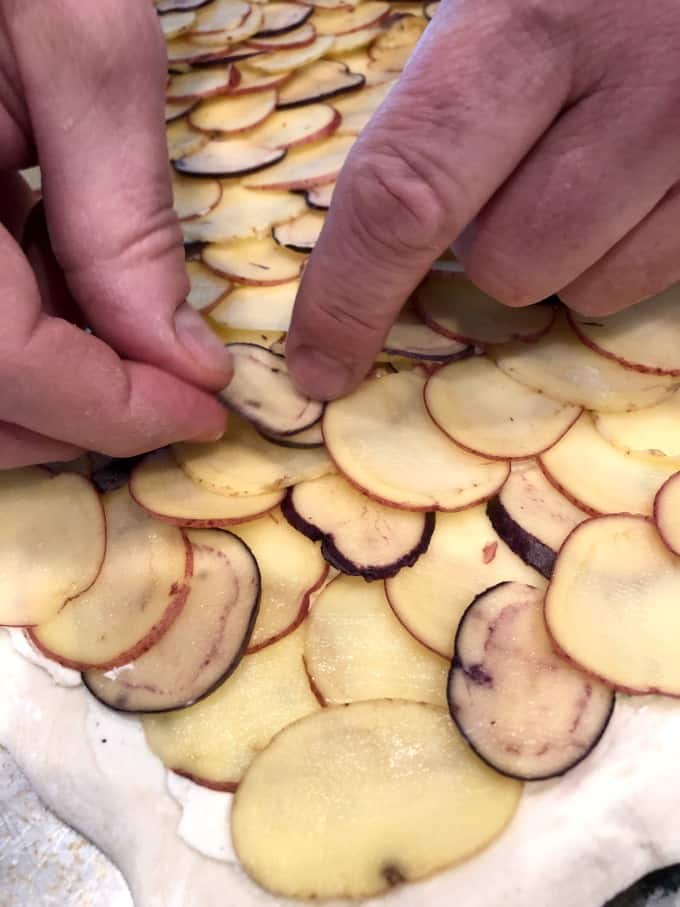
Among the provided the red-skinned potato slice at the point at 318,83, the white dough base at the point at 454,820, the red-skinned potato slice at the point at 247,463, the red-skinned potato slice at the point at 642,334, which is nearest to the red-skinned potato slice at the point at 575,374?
the red-skinned potato slice at the point at 642,334

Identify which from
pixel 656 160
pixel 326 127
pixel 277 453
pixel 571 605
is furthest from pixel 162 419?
pixel 326 127

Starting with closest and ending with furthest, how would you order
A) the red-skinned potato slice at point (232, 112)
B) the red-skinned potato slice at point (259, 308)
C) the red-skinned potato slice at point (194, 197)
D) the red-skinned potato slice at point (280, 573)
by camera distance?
the red-skinned potato slice at point (280, 573), the red-skinned potato slice at point (259, 308), the red-skinned potato slice at point (194, 197), the red-skinned potato slice at point (232, 112)

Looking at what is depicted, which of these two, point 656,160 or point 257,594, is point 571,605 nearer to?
point 257,594

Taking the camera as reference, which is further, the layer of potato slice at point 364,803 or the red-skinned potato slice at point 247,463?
the red-skinned potato slice at point 247,463

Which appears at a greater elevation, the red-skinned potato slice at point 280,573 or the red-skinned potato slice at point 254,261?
the red-skinned potato slice at point 254,261

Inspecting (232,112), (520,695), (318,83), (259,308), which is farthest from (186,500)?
(318,83)

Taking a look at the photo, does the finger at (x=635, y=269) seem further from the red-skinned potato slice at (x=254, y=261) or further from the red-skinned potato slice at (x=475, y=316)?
the red-skinned potato slice at (x=254, y=261)

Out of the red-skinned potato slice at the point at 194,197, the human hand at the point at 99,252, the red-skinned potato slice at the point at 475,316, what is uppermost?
the human hand at the point at 99,252
